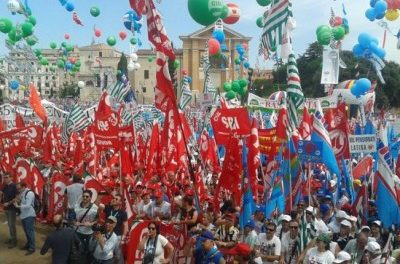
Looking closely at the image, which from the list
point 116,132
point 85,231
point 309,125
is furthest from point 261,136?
point 85,231

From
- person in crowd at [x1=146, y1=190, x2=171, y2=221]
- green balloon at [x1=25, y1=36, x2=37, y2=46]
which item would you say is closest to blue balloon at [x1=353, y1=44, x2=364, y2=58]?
person in crowd at [x1=146, y1=190, x2=171, y2=221]

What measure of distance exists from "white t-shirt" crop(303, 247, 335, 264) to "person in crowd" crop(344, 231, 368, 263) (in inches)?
23.5

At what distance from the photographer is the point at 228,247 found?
22.2ft

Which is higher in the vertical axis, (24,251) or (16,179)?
(16,179)

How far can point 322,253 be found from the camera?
20.2ft

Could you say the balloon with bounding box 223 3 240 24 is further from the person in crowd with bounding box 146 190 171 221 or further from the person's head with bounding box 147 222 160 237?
the person's head with bounding box 147 222 160 237

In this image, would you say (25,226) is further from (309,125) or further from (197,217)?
(309,125)

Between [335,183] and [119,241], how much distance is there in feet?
17.3

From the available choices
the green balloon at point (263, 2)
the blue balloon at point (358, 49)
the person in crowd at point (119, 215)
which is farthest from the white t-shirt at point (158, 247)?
the blue balloon at point (358, 49)

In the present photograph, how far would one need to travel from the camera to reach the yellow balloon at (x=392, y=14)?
A: 1766 cm

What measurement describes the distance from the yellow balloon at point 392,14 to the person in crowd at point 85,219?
1267 centimetres

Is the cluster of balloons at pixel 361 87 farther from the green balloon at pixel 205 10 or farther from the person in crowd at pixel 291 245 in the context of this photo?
the person in crowd at pixel 291 245

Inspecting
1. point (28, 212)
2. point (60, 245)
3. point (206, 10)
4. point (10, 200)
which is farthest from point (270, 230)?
point (206, 10)

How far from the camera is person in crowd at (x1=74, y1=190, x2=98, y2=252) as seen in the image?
7965 millimetres
